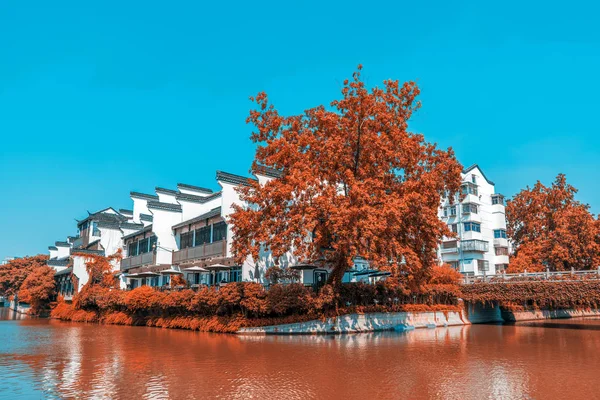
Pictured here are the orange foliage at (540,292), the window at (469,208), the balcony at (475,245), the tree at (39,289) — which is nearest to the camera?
the orange foliage at (540,292)

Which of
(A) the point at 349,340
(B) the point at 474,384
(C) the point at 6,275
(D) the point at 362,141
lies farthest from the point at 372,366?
(C) the point at 6,275

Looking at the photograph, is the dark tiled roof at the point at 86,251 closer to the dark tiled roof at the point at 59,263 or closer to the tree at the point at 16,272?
the dark tiled roof at the point at 59,263

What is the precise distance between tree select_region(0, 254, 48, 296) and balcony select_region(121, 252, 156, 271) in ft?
129

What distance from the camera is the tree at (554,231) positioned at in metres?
49.0

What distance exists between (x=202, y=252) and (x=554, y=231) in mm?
38964

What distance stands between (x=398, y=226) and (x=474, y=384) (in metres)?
12.4

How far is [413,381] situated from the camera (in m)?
14.6

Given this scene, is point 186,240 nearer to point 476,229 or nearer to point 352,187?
point 352,187

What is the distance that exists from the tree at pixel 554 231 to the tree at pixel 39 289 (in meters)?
57.0

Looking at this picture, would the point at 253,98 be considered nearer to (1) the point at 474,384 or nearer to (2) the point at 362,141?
(2) the point at 362,141

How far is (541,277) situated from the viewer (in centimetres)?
3738

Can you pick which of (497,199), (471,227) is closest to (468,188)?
(471,227)

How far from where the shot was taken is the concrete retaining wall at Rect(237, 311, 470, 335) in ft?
94.6

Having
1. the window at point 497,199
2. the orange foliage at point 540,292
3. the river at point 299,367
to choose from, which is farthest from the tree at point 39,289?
the window at point 497,199
